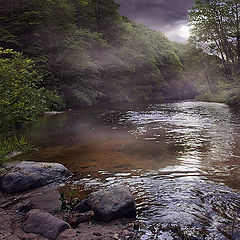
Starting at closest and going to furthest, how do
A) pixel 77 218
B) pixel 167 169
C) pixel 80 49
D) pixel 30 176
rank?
1. pixel 77 218
2. pixel 30 176
3. pixel 167 169
4. pixel 80 49

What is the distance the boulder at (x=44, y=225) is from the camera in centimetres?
332

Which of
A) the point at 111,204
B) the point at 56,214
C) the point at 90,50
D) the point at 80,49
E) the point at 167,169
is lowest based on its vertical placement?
the point at 56,214

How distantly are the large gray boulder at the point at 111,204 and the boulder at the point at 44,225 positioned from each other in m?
0.57

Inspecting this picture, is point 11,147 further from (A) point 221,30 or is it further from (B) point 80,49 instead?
(A) point 221,30

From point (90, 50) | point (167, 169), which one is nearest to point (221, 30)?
point (90, 50)

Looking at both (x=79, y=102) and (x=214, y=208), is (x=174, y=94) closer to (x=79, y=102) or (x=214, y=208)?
(x=79, y=102)

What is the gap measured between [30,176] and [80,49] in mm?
24310

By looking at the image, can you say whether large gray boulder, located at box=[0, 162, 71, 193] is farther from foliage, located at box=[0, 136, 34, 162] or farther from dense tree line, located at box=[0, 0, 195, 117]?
dense tree line, located at box=[0, 0, 195, 117]

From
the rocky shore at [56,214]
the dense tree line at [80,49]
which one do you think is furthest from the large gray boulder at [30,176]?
the dense tree line at [80,49]

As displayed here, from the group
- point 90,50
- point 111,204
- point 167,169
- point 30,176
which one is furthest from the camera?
point 90,50

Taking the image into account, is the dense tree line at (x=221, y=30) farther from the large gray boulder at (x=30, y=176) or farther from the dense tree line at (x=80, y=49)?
the large gray boulder at (x=30, y=176)

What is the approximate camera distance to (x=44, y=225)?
3.43 m

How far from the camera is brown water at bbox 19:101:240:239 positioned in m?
3.84

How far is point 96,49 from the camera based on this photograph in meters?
35.0
